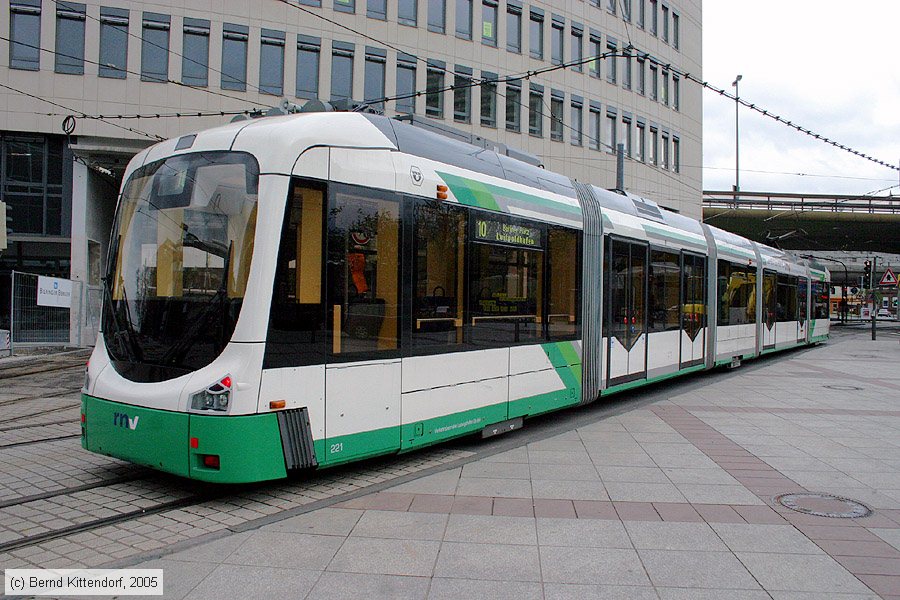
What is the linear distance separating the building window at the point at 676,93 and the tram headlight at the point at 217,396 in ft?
129

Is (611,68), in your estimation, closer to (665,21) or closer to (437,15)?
(665,21)

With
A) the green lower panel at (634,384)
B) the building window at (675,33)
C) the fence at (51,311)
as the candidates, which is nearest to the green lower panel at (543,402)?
the green lower panel at (634,384)

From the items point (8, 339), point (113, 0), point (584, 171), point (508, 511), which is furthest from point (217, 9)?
point (508, 511)

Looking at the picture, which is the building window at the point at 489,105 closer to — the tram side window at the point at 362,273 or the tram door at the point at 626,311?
the tram door at the point at 626,311

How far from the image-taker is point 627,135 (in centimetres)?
3625

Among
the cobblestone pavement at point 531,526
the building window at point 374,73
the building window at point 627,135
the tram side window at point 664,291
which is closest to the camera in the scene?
the cobblestone pavement at point 531,526

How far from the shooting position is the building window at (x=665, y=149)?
3894 centimetres

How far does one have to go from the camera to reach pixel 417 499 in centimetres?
595

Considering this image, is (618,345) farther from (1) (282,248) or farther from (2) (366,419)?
(1) (282,248)

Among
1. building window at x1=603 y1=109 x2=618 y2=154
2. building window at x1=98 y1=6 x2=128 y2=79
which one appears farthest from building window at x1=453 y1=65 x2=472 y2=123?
building window at x1=98 y1=6 x2=128 y2=79

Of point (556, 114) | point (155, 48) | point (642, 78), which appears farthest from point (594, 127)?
point (155, 48)

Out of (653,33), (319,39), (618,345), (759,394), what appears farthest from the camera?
(653,33)

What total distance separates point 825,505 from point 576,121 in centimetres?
2915

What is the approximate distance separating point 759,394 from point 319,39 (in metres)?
20.0
